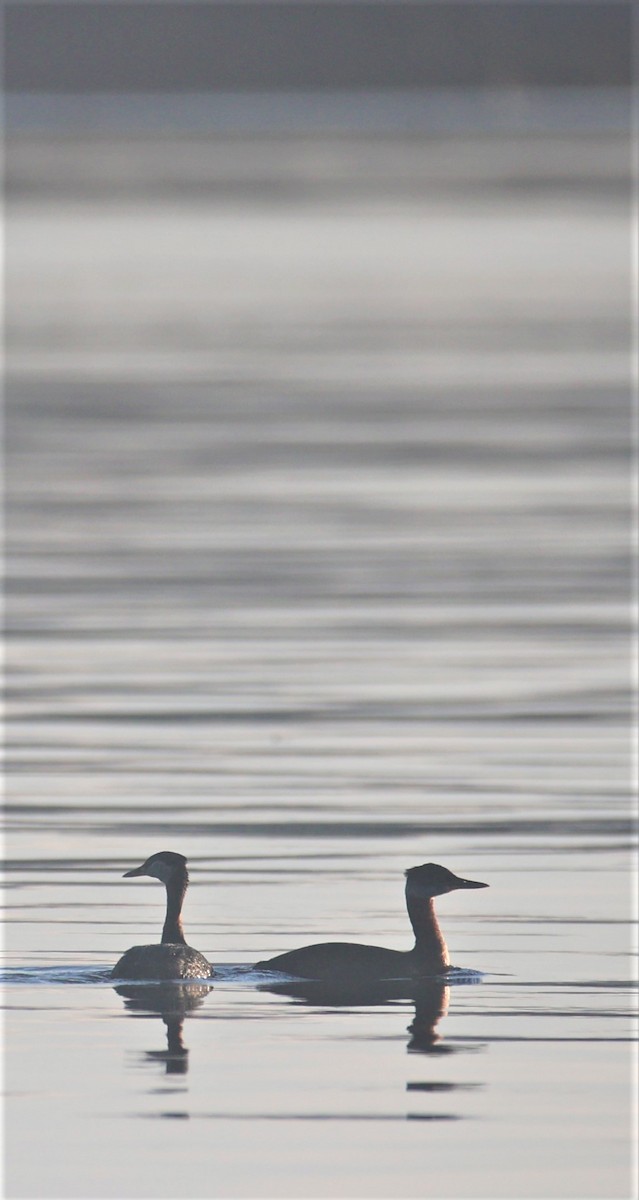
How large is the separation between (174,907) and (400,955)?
69 centimetres

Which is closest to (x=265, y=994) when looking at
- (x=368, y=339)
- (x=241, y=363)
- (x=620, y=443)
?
(x=620, y=443)

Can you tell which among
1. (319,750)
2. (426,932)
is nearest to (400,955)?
→ (426,932)

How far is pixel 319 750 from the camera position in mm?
12531

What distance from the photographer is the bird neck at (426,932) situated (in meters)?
8.73

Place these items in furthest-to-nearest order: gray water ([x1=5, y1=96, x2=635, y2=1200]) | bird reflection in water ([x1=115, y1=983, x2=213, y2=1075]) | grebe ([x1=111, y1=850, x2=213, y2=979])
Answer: grebe ([x1=111, y1=850, x2=213, y2=979])
bird reflection in water ([x1=115, y1=983, x2=213, y2=1075])
gray water ([x1=5, y1=96, x2=635, y2=1200])

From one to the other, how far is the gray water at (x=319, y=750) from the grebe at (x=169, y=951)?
0.29 ft

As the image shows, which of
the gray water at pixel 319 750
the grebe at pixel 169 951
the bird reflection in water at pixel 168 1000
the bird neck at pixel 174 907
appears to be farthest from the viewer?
the bird neck at pixel 174 907

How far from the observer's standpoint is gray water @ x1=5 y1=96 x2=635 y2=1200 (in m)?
7.37

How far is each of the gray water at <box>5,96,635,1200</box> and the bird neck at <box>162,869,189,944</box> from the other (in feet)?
0.62

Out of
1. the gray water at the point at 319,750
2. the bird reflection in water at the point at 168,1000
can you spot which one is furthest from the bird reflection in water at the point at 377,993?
the bird reflection in water at the point at 168,1000

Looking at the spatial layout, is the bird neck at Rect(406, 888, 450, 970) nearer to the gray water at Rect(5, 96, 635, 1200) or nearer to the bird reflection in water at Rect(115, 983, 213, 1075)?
the gray water at Rect(5, 96, 635, 1200)

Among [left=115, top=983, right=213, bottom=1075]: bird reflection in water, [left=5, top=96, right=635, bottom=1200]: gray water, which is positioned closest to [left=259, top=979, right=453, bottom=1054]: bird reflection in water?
[left=5, top=96, right=635, bottom=1200]: gray water

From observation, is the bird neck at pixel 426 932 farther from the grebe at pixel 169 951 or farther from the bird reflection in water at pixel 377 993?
the grebe at pixel 169 951

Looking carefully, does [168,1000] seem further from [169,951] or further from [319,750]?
[319,750]
